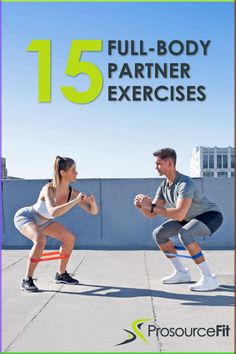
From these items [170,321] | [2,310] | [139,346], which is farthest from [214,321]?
[2,310]

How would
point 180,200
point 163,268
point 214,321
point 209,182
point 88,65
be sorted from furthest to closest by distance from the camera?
point 209,182 → point 163,268 → point 88,65 → point 180,200 → point 214,321

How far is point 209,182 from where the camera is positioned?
805 centimetres

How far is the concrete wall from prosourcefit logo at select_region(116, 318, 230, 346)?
15.1 feet

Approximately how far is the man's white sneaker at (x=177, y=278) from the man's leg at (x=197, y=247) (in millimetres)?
377

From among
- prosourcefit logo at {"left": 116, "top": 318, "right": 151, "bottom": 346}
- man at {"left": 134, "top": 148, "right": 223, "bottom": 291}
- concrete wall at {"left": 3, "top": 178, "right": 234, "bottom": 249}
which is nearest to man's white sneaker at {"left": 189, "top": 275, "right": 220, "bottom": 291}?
man at {"left": 134, "top": 148, "right": 223, "bottom": 291}

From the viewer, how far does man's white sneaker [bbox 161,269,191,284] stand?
4.95 m

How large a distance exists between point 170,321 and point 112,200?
15.3 feet

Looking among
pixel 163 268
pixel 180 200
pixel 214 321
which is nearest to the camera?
pixel 214 321

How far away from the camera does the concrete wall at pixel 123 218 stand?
26.3 feet

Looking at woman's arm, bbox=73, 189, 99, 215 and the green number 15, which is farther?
the green number 15

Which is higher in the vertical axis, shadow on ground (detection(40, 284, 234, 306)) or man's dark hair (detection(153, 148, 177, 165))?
man's dark hair (detection(153, 148, 177, 165))

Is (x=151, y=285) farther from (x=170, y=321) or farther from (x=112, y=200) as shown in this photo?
(x=112, y=200)

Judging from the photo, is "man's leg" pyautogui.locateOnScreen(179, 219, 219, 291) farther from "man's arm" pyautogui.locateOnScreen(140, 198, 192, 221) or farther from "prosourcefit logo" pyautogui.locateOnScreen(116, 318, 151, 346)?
"prosourcefit logo" pyautogui.locateOnScreen(116, 318, 151, 346)

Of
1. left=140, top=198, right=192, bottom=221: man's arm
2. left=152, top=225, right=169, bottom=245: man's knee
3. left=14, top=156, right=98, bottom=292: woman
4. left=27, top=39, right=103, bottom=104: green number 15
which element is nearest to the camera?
left=140, top=198, right=192, bottom=221: man's arm
